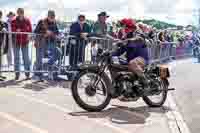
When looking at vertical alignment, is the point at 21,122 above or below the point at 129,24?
below

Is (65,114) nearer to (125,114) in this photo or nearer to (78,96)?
(78,96)

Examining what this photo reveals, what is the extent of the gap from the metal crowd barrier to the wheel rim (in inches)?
86.3

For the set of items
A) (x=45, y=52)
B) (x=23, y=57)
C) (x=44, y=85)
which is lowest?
(x=44, y=85)

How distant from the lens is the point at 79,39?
1237cm

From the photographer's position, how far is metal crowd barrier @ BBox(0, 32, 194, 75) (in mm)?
11406

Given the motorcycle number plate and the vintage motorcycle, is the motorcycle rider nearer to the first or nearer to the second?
the vintage motorcycle

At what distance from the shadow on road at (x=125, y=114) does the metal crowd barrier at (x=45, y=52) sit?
1.98 meters

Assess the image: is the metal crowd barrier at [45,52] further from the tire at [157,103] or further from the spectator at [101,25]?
the tire at [157,103]

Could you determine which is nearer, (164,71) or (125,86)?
(125,86)

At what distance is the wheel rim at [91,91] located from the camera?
8613 mm

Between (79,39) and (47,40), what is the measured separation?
0.91m

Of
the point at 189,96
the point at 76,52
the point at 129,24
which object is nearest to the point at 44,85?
the point at 76,52

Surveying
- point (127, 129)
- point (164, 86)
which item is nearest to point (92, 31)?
point (164, 86)

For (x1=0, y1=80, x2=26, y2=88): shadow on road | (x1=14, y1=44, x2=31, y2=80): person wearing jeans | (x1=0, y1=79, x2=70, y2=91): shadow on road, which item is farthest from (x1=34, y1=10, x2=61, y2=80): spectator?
(x1=0, y1=80, x2=26, y2=88): shadow on road
